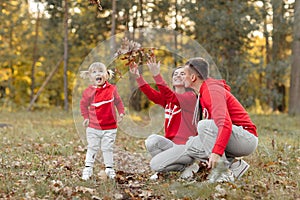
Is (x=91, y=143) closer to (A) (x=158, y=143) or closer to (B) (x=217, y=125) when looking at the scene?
(A) (x=158, y=143)

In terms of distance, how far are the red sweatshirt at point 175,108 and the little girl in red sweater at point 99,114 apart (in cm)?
46

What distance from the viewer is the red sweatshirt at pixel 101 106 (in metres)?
6.57

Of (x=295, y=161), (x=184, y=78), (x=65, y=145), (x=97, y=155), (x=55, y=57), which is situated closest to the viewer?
(x=184, y=78)

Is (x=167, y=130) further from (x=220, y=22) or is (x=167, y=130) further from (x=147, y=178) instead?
(x=220, y=22)

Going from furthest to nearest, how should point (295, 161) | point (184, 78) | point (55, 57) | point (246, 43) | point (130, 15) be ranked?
point (55, 57), point (130, 15), point (246, 43), point (295, 161), point (184, 78)

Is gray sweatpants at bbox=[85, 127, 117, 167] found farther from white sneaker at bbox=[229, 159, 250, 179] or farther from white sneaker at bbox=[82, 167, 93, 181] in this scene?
white sneaker at bbox=[229, 159, 250, 179]

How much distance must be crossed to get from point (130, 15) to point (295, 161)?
16.0 m

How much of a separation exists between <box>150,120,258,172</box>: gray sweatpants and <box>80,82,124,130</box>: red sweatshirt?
78 centimetres

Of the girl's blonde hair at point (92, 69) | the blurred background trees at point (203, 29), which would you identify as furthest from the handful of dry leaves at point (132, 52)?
the blurred background trees at point (203, 29)

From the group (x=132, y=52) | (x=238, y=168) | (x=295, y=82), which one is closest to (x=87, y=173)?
(x=132, y=52)

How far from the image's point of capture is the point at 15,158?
7.99m

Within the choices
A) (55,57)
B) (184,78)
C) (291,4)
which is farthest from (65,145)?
(55,57)

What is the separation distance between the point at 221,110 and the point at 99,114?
1732 mm

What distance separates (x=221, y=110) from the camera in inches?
221
